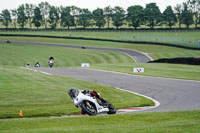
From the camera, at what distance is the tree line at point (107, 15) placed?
133875mm

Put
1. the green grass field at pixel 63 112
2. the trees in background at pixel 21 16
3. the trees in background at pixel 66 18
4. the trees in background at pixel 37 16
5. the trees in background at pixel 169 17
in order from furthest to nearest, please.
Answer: the trees in background at pixel 37 16 → the trees in background at pixel 21 16 → the trees in background at pixel 66 18 → the trees in background at pixel 169 17 → the green grass field at pixel 63 112

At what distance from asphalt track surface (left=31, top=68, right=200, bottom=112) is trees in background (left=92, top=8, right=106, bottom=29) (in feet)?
361

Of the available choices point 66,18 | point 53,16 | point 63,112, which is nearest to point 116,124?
point 63,112

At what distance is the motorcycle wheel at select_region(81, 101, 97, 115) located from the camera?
1427 cm

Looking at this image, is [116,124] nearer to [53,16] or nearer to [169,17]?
[169,17]

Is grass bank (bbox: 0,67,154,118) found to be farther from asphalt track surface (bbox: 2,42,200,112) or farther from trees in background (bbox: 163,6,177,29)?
trees in background (bbox: 163,6,177,29)

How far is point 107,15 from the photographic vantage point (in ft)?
513

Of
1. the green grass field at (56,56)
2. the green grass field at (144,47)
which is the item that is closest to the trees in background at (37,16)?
the green grass field at (144,47)

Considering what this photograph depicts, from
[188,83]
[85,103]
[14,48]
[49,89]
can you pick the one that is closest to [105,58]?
[14,48]

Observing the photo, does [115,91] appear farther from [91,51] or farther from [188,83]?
[91,51]

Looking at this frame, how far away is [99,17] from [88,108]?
12868 centimetres

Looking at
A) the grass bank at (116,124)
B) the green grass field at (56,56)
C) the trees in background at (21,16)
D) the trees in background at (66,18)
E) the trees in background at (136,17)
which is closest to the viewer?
the grass bank at (116,124)

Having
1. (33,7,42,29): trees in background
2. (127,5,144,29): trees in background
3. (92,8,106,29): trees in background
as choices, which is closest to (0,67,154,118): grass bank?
(127,5,144,29): trees in background

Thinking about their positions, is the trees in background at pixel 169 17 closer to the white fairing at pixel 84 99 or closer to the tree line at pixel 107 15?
the tree line at pixel 107 15
